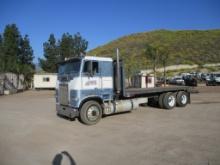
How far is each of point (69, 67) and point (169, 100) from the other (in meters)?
6.62

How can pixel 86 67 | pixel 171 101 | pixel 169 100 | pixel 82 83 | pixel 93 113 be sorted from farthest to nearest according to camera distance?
pixel 171 101, pixel 169 100, pixel 93 113, pixel 86 67, pixel 82 83

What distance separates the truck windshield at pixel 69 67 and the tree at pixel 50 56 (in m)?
35.9

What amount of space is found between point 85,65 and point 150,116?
13.8ft

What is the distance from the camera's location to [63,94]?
1162cm

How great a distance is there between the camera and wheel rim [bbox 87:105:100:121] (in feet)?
36.6

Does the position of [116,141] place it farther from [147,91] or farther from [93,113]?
[147,91]

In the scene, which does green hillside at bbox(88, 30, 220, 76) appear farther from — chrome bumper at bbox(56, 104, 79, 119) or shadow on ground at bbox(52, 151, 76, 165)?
shadow on ground at bbox(52, 151, 76, 165)

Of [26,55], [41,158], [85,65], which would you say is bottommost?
[41,158]

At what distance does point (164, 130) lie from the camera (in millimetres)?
9281

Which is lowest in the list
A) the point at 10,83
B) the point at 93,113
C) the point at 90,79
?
the point at 93,113

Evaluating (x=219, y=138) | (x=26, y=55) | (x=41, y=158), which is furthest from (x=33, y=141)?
(x=26, y=55)

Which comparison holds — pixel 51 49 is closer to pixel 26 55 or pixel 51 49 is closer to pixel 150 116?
pixel 26 55

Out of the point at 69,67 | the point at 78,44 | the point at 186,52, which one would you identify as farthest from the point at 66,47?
the point at 69,67

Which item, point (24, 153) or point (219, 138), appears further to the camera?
point (219, 138)
